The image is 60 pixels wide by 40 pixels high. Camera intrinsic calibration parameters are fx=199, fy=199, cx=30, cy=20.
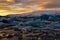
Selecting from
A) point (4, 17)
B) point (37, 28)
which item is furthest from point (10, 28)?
point (4, 17)

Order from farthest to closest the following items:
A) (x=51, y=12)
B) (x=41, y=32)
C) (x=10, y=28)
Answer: (x=51, y=12), (x=10, y=28), (x=41, y=32)

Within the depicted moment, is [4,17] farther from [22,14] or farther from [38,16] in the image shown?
[38,16]

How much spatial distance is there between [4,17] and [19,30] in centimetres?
306

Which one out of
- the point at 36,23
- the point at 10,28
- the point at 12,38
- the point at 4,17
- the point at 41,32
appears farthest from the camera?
the point at 4,17

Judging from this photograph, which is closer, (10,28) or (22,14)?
(10,28)

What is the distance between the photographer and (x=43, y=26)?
1144 cm

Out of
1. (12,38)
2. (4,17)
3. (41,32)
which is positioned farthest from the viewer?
(4,17)

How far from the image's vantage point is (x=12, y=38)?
9.47 m

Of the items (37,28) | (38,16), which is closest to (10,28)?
(37,28)

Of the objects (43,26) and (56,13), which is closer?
(43,26)

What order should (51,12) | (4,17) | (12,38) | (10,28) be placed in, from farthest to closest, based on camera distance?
1. (51,12)
2. (4,17)
3. (10,28)
4. (12,38)

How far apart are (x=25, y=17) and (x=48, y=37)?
457 centimetres

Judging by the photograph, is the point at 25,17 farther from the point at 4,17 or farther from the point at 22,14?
the point at 4,17

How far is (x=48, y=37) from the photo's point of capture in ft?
31.4
